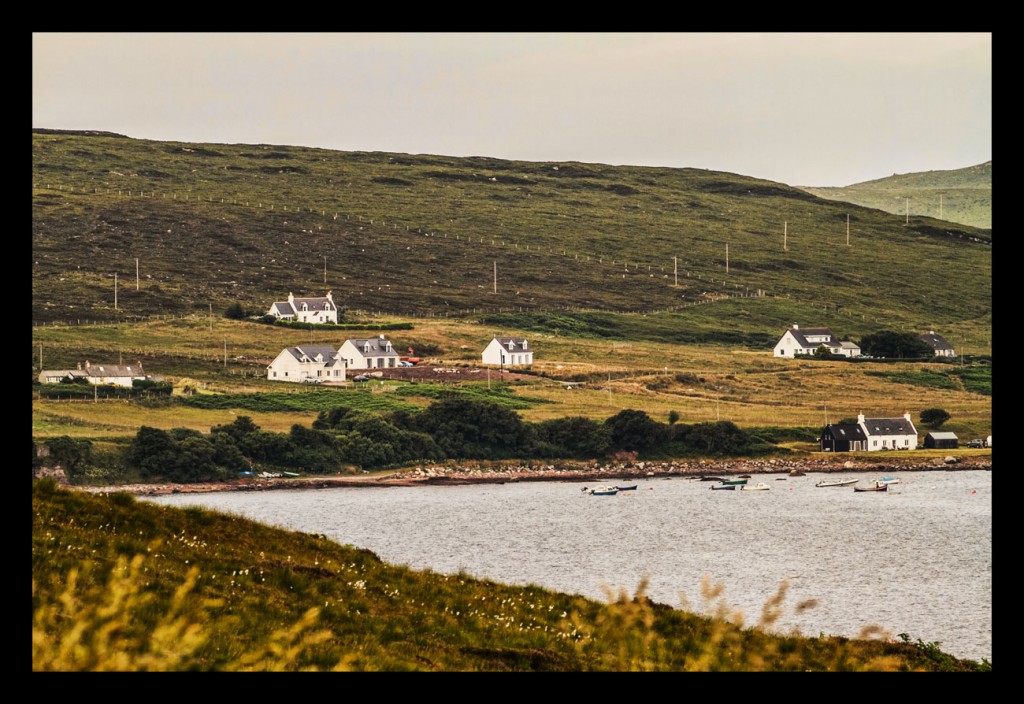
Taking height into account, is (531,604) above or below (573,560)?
above

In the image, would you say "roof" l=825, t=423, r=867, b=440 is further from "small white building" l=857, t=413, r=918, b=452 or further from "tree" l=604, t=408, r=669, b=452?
"tree" l=604, t=408, r=669, b=452

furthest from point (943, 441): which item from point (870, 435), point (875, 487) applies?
point (875, 487)

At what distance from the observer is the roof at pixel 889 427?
6486 inches

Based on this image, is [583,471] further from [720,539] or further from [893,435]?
[720,539]

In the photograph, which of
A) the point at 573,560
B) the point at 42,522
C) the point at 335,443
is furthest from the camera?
the point at 335,443

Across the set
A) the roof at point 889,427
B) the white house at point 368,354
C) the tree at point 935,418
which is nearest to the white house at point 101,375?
the white house at point 368,354

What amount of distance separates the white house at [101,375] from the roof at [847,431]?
271ft

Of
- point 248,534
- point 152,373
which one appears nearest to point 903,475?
point 152,373

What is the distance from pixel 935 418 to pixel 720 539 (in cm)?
7981

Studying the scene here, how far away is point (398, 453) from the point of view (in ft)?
476
